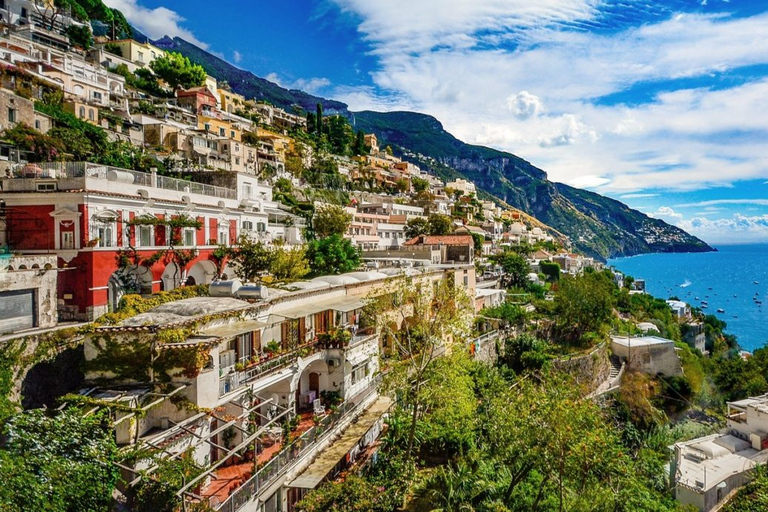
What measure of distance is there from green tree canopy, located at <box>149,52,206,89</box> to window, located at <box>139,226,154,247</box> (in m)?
58.6

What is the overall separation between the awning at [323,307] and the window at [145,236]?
8.01m

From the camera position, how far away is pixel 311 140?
90688 millimetres

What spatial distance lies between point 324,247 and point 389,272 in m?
6.18

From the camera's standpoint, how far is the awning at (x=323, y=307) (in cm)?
1934

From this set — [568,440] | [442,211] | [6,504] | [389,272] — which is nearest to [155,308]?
[6,504]

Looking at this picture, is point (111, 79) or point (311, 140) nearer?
point (111, 79)

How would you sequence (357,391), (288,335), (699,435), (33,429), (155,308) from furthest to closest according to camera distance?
(699,435) < (357,391) < (288,335) < (155,308) < (33,429)

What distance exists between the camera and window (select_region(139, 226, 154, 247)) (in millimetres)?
21639

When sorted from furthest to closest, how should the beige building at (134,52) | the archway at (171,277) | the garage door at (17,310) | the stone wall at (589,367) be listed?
Result: the beige building at (134,52), the stone wall at (589,367), the archway at (171,277), the garage door at (17,310)

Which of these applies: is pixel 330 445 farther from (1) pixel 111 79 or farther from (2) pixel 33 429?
(1) pixel 111 79

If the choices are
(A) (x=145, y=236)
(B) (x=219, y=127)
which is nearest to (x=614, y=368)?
(A) (x=145, y=236)

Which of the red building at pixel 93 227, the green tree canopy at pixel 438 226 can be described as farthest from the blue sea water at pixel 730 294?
the red building at pixel 93 227

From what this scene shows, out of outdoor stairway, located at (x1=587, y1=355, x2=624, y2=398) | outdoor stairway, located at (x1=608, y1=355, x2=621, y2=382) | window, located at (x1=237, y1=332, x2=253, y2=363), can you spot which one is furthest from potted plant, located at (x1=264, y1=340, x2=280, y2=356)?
outdoor stairway, located at (x1=608, y1=355, x2=621, y2=382)

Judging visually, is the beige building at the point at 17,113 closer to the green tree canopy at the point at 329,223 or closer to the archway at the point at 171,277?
the archway at the point at 171,277
